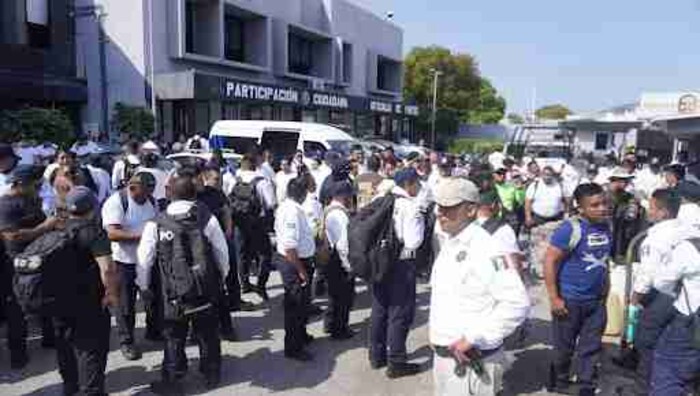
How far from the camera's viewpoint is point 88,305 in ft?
13.0

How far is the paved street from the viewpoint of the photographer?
4500 millimetres

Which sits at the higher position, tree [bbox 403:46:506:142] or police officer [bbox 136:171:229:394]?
tree [bbox 403:46:506:142]

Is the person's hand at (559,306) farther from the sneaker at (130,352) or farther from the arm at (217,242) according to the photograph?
the sneaker at (130,352)

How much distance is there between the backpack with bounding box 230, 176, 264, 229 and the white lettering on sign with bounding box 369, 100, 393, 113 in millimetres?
26974

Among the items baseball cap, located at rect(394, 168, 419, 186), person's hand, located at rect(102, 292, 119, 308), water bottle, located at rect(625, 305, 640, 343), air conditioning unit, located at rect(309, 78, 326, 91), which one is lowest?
water bottle, located at rect(625, 305, 640, 343)

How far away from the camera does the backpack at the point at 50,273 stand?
3.77 m

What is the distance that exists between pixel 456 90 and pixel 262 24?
33.5 m

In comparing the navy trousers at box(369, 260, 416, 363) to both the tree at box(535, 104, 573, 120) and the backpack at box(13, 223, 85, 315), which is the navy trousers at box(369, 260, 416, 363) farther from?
the tree at box(535, 104, 573, 120)

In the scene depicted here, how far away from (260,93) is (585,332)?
20.5 m

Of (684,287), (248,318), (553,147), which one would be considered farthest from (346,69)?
(684,287)

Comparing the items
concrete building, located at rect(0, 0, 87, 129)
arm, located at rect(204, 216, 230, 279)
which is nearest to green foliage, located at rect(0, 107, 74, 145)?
concrete building, located at rect(0, 0, 87, 129)

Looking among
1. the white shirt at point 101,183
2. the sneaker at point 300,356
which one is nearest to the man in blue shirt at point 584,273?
the sneaker at point 300,356

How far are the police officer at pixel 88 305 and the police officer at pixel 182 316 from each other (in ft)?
1.34

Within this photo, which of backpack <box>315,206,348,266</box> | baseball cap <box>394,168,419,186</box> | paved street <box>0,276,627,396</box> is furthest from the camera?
backpack <box>315,206,348,266</box>
